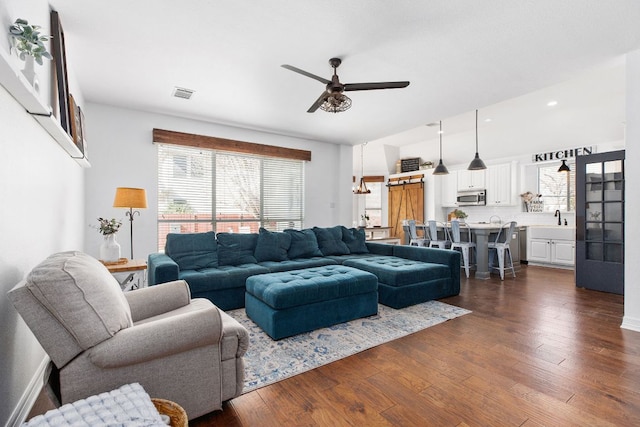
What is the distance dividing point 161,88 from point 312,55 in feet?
6.54

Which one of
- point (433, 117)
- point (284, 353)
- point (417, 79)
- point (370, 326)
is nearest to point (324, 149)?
point (433, 117)

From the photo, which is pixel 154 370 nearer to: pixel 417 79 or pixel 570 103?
pixel 417 79

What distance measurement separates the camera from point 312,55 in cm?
292

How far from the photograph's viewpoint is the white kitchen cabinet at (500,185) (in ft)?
23.3

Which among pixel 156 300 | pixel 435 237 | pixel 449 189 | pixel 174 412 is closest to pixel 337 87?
pixel 156 300

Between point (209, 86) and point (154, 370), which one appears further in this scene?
point (209, 86)

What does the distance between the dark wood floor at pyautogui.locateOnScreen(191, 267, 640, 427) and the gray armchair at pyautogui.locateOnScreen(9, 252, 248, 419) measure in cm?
27

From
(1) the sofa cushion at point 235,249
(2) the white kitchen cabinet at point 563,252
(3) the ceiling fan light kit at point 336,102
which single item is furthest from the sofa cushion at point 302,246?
(2) the white kitchen cabinet at point 563,252

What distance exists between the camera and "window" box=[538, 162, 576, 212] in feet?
21.1

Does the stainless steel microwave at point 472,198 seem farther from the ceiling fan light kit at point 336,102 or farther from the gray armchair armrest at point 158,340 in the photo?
the gray armchair armrest at point 158,340

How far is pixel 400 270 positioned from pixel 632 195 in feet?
7.70

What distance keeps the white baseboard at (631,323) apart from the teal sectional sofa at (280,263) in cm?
158

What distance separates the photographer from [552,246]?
6.21m

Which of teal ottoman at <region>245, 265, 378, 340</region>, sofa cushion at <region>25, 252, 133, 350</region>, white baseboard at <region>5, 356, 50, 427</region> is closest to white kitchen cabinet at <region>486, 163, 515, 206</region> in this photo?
teal ottoman at <region>245, 265, 378, 340</region>
